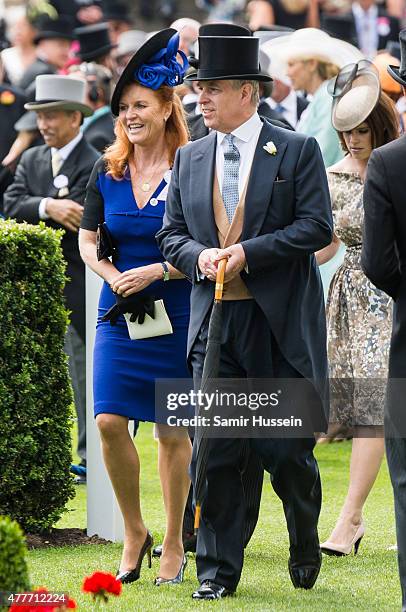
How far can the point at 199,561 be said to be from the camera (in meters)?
6.27

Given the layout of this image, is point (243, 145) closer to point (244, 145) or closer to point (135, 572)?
point (244, 145)

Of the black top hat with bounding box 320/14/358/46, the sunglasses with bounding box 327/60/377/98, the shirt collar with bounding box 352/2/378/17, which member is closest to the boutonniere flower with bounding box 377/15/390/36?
the shirt collar with bounding box 352/2/378/17

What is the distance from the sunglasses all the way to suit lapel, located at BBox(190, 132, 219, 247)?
1957 millimetres

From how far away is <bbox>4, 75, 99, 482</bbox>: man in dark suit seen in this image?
10281mm

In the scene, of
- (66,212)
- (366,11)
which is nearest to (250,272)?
(66,212)

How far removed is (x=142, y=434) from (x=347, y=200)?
4.29 m

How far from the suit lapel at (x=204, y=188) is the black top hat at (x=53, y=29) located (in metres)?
10.4

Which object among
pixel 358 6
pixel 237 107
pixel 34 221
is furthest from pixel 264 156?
pixel 358 6

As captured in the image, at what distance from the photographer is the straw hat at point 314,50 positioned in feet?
37.5

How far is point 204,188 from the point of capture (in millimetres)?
6297

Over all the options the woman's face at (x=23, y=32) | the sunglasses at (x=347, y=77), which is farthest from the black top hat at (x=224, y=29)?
the woman's face at (x=23, y=32)

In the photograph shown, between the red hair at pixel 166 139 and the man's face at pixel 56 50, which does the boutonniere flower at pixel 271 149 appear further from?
the man's face at pixel 56 50

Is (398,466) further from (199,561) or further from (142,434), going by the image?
(142,434)

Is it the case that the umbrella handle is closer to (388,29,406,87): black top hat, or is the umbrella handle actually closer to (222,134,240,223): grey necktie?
(222,134,240,223): grey necktie
